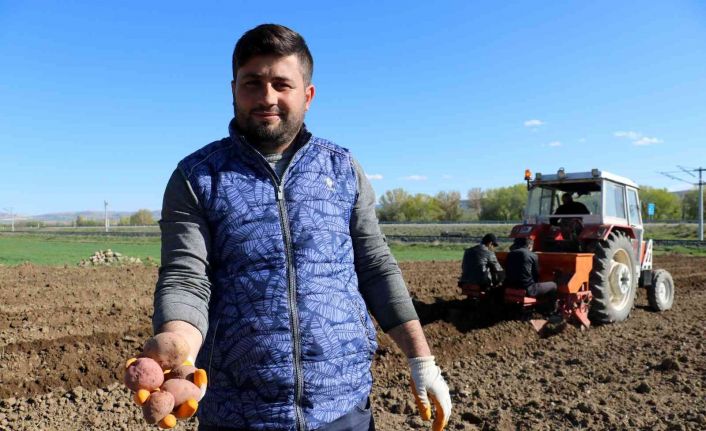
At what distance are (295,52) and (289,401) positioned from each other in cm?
105

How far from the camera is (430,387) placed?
6.23 feet

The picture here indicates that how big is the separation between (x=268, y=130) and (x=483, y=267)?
5.52 metres

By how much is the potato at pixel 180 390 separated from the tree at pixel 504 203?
65941 millimetres

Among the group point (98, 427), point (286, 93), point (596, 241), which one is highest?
point (286, 93)

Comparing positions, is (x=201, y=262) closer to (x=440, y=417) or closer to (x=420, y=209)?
(x=440, y=417)

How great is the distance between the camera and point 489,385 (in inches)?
191

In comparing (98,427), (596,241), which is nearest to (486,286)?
(596,241)

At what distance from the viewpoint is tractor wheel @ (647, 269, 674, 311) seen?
843 cm

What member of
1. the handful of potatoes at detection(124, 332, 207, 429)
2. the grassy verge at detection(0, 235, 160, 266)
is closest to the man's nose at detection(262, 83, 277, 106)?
the handful of potatoes at detection(124, 332, 207, 429)

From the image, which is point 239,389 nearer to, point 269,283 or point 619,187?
point 269,283

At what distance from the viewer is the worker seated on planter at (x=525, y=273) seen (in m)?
6.52

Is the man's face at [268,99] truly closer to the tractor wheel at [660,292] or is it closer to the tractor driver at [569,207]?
the tractor driver at [569,207]

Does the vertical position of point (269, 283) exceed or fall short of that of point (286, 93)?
it falls short

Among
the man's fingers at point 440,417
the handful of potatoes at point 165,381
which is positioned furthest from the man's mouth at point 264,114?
the man's fingers at point 440,417
